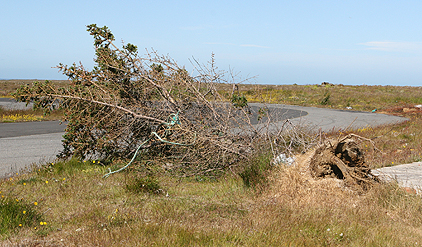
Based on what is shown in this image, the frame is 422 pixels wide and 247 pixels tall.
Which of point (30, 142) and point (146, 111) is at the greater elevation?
point (146, 111)

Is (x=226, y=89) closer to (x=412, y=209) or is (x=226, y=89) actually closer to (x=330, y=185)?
(x=330, y=185)

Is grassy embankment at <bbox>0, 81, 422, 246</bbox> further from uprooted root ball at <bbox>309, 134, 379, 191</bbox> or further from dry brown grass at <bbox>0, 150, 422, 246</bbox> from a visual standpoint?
uprooted root ball at <bbox>309, 134, 379, 191</bbox>

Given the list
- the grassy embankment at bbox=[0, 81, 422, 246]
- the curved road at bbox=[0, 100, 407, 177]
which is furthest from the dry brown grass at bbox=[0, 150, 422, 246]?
the curved road at bbox=[0, 100, 407, 177]

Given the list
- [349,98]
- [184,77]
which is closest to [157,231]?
[184,77]

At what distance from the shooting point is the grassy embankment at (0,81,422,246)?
3621 mm

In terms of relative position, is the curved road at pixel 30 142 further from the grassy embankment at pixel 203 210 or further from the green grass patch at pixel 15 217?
the green grass patch at pixel 15 217

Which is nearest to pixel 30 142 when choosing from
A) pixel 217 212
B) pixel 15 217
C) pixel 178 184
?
pixel 178 184

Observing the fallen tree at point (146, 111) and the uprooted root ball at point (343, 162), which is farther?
the fallen tree at point (146, 111)

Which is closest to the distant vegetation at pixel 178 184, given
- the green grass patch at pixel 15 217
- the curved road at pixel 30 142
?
the green grass patch at pixel 15 217

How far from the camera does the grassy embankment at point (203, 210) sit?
362 centimetres

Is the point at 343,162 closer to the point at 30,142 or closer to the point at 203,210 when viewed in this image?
the point at 203,210

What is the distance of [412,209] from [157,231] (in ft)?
11.2

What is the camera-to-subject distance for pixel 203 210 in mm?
4680

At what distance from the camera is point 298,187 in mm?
5254
